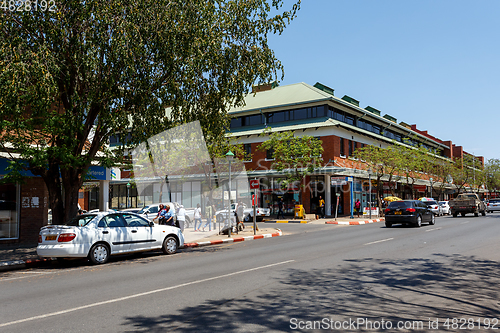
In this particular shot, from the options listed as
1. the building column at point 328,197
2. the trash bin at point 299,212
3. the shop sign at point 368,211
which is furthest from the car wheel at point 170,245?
the shop sign at point 368,211

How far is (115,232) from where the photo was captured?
41.2 feet

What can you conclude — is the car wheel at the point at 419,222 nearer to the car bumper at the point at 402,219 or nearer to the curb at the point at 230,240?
the car bumper at the point at 402,219

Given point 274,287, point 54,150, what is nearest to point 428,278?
point 274,287

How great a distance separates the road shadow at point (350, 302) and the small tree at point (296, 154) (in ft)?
81.1

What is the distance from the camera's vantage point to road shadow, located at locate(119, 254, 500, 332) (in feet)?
18.1

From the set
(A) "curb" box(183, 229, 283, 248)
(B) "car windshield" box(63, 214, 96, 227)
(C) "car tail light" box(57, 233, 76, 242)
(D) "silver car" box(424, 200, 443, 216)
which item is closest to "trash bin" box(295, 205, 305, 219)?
(D) "silver car" box(424, 200, 443, 216)

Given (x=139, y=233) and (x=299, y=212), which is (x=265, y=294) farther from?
(x=299, y=212)

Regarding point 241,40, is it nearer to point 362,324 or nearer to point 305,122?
point 362,324

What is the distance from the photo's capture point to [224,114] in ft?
51.3

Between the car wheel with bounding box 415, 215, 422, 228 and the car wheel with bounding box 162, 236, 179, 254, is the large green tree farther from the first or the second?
the car wheel with bounding box 415, 215, 422, 228

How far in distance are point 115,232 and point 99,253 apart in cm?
81

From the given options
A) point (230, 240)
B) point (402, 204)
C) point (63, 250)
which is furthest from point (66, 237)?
point (402, 204)

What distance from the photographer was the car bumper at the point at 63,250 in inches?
451

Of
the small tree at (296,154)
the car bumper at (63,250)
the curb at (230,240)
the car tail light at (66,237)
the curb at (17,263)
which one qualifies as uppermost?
the small tree at (296,154)
